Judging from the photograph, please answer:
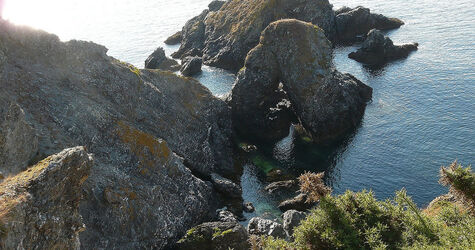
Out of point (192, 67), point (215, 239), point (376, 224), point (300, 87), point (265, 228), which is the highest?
point (376, 224)

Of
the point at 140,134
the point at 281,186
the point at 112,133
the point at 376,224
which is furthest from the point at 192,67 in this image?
the point at 376,224

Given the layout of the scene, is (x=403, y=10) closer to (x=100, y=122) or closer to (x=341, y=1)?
(x=341, y=1)

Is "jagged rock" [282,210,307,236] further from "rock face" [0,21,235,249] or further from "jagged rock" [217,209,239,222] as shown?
"rock face" [0,21,235,249]

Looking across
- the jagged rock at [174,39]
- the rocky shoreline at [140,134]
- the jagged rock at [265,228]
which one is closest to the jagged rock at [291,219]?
the rocky shoreline at [140,134]

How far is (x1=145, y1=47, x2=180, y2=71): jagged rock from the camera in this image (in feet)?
356

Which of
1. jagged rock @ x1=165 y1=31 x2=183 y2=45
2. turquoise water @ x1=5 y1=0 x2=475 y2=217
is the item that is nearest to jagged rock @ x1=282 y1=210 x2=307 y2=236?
turquoise water @ x1=5 y1=0 x2=475 y2=217

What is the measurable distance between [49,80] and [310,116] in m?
41.4

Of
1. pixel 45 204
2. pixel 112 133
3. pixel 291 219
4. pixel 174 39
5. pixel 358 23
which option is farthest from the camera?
pixel 174 39

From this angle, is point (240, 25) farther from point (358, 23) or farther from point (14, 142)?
point (14, 142)

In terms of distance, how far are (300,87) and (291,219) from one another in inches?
1171

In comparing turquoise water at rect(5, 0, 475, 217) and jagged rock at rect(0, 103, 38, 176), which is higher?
jagged rock at rect(0, 103, 38, 176)

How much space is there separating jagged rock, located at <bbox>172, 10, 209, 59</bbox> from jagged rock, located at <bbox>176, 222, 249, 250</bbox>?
3361 inches

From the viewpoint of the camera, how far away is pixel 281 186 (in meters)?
54.7

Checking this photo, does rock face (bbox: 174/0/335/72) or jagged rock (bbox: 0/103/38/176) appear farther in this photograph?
rock face (bbox: 174/0/335/72)
